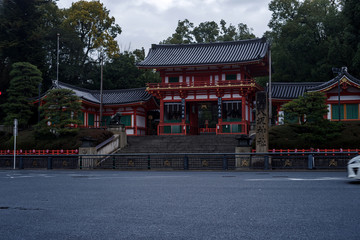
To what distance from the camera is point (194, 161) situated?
69.4 ft

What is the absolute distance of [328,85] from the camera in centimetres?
3275

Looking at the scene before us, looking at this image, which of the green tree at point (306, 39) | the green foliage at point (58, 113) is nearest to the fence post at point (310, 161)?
the green foliage at point (58, 113)

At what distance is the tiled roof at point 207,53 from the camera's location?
36.8 metres

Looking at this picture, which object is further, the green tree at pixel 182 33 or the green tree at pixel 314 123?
the green tree at pixel 182 33

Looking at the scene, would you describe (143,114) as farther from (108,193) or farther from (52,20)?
(108,193)

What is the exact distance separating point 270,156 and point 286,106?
8513 mm

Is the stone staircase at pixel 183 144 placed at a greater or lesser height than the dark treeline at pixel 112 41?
lesser

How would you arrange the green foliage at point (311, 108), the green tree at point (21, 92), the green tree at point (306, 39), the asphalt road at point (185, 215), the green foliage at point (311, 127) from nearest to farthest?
the asphalt road at point (185, 215), the green foliage at point (311, 127), the green foliage at point (311, 108), the green tree at point (21, 92), the green tree at point (306, 39)

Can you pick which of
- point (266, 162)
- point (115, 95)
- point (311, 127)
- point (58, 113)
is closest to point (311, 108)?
point (311, 127)

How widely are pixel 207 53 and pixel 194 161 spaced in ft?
69.1

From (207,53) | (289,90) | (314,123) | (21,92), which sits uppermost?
(207,53)

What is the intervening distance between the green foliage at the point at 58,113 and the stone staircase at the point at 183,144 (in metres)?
5.10

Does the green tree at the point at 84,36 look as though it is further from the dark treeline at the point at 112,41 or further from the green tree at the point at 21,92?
the green tree at the point at 21,92

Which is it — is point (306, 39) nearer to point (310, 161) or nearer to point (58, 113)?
point (310, 161)
